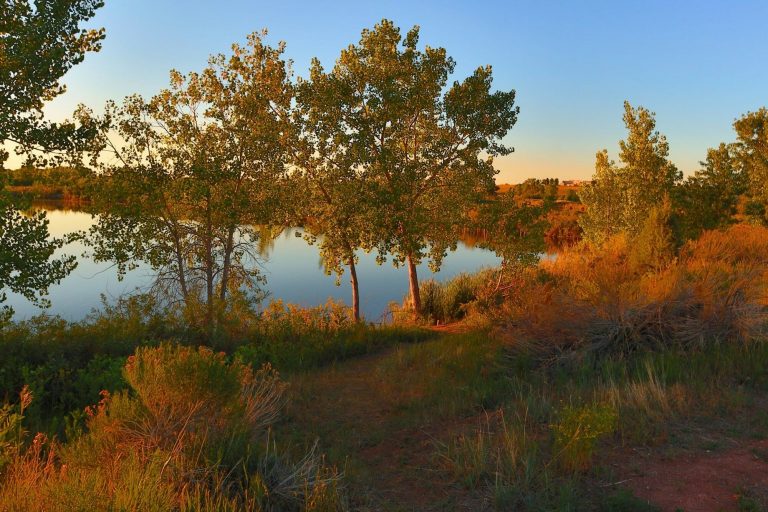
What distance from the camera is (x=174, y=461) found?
3949 millimetres

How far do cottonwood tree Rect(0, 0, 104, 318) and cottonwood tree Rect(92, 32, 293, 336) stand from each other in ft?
10.5

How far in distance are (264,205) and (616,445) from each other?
506 inches

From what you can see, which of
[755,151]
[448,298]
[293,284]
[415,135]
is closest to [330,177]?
[415,135]

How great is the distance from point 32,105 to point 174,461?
1050 cm

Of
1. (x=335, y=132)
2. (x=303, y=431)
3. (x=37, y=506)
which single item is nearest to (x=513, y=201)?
(x=335, y=132)

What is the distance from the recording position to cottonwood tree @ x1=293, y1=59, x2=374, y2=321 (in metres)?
14.9

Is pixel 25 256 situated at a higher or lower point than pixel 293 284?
higher

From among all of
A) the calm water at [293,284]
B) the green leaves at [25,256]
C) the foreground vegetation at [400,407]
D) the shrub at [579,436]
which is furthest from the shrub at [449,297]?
the shrub at [579,436]

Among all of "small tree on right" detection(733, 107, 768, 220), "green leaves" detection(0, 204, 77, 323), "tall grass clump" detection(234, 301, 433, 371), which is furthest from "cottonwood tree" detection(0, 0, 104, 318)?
"small tree on right" detection(733, 107, 768, 220)

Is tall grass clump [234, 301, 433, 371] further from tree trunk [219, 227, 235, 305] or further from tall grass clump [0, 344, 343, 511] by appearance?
tall grass clump [0, 344, 343, 511]

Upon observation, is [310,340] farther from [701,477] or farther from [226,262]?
[701,477]

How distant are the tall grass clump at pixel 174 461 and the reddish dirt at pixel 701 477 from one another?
2.50 m

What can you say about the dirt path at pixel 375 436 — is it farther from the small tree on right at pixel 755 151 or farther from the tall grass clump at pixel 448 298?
the small tree on right at pixel 755 151

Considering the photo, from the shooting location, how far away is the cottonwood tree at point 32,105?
10039 mm
